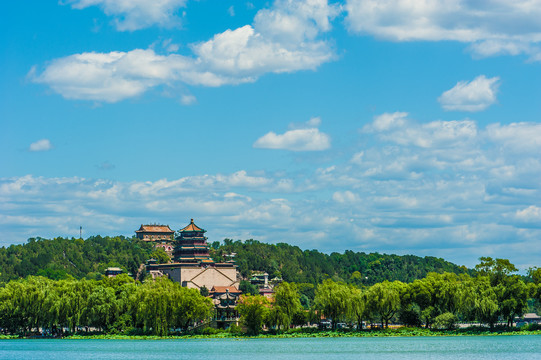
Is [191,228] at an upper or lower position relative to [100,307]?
upper

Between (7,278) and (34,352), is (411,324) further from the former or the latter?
(7,278)

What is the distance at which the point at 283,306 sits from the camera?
81062 millimetres

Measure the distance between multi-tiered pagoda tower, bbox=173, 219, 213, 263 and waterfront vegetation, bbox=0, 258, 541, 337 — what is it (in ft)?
201

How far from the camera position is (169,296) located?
259 feet

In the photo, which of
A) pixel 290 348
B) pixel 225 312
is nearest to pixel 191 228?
pixel 225 312

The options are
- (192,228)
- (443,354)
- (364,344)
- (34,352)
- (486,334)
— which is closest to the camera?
(443,354)

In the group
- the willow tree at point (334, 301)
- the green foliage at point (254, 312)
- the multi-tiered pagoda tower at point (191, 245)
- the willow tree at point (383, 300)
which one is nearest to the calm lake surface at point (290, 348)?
the green foliage at point (254, 312)

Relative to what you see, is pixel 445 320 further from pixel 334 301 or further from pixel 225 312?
pixel 225 312

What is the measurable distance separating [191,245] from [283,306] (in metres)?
68.8

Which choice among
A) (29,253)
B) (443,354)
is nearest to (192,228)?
(29,253)

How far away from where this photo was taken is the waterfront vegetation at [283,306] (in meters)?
77.6

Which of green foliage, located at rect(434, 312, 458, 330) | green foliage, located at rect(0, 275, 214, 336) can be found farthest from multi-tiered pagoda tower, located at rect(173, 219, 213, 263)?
green foliage, located at rect(434, 312, 458, 330)

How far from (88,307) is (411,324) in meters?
32.4

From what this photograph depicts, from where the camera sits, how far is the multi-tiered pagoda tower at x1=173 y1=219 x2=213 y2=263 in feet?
484
